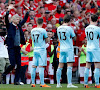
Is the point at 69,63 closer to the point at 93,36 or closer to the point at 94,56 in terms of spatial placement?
the point at 94,56

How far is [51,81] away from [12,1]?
3.99 m

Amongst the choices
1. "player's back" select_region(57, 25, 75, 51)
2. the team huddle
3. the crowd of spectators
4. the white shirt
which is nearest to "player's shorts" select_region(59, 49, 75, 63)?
the team huddle

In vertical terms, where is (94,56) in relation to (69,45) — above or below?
below

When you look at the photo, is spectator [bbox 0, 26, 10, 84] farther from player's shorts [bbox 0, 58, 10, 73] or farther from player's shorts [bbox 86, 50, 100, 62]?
player's shorts [bbox 86, 50, 100, 62]

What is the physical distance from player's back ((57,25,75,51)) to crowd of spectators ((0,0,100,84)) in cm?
326

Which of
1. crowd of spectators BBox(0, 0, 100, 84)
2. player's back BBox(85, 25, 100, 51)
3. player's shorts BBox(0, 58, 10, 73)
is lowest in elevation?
player's shorts BBox(0, 58, 10, 73)

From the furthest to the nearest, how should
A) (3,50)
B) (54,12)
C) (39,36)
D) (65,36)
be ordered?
(54,12) → (3,50) → (39,36) → (65,36)

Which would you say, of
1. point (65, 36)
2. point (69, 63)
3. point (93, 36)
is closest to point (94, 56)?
point (93, 36)

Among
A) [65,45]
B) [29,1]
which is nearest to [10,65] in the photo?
[65,45]

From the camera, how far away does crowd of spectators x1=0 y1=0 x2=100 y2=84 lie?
15.2 metres

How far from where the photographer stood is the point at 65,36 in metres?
10.8

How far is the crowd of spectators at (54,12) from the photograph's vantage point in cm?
1516

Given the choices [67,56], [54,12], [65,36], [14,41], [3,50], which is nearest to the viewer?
[65,36]

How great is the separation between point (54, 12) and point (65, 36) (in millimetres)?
6674
